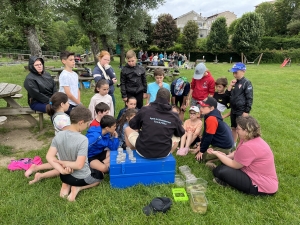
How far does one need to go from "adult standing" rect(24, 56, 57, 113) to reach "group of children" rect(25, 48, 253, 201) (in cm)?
61

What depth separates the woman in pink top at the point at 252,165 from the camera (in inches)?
111

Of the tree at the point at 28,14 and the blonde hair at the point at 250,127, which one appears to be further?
the tree at the point at 28,14

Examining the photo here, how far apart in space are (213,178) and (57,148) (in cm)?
238

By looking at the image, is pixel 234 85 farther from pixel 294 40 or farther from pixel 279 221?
pixel 294 40

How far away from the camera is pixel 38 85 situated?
4.45m

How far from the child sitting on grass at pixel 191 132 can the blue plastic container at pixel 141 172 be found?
1.09 meters

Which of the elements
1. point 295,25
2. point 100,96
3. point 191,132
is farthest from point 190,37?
point 100,96

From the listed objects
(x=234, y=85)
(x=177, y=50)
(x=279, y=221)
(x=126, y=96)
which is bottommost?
(x=279, y=221)

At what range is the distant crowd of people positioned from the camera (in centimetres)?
273

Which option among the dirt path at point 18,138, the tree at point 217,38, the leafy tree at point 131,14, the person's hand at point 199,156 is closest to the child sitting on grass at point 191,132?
the person's hand at point 199,156

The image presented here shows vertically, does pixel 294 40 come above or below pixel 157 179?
above

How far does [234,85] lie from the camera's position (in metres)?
4.30

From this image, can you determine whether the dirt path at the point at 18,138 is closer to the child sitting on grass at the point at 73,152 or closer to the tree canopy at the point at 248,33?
the child sitting on grass at the point at 73,152

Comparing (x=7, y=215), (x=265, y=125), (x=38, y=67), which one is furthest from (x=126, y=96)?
(x=265, y=125)
